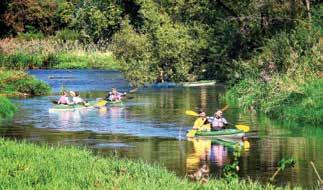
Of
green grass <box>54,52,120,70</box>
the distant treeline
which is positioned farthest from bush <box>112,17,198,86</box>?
green grass <box>54,52,120,70</box>

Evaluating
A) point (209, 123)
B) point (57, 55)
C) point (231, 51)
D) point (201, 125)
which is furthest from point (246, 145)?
point (57, 55)

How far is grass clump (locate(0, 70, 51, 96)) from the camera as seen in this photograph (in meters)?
42.1

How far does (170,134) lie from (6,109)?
9951 millimetres

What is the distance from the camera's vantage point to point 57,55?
236 feet

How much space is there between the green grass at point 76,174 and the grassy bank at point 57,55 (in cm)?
4537

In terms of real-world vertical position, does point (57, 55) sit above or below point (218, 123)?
above

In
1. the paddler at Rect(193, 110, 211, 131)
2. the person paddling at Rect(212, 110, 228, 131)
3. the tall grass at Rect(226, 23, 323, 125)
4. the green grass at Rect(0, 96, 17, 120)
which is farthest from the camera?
the green grass at Rect(0, 96, 17, 120)

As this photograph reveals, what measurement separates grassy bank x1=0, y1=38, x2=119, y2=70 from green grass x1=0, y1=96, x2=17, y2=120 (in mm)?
28011

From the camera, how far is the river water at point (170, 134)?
66.9ft

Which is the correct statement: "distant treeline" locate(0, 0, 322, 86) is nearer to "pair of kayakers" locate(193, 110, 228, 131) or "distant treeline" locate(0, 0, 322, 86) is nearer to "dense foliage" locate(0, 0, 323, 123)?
"dense foliage" locate(0, 0, 323, 123)

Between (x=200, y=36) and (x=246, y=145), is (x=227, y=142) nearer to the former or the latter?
(x=246, y=145)

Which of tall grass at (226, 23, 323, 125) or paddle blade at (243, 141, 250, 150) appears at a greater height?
tall grass at (226, 23, 323, 125)

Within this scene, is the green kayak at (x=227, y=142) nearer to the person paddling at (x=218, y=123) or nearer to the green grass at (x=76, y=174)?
the person paddling at (x=218, y=123)

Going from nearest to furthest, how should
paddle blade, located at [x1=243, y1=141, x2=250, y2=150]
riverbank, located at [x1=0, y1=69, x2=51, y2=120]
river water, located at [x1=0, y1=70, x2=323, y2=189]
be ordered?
river water, located at [x1=0, y1=70, x2=323, y2=189]
paddle blade, located at [x1=243, y1=141, x2=250, y2=150]
riverbank, located at [x1=0, y1=69, x2=51, y2=120]
